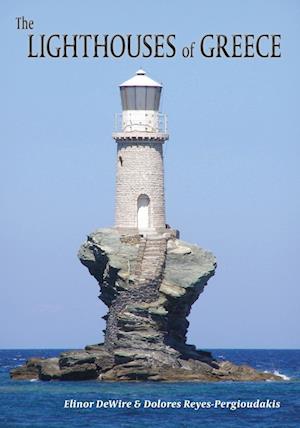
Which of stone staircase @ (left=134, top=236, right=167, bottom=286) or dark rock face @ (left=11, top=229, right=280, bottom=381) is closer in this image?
dark rock face @ (left=11, top=229, right=280, bottom=381)

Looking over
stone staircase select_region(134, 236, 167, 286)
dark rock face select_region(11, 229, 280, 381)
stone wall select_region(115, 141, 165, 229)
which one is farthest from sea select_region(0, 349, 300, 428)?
stone wall select_region(115, 141, 165, 229)

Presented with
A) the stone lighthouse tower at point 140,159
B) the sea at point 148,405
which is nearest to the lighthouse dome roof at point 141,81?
the stone lighthouse tower at point 140,159


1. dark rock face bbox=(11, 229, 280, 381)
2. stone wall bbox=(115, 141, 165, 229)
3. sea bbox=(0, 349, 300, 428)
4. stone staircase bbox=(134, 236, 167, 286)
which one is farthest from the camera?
stone wall bbox=(115, 141, 165, 229)

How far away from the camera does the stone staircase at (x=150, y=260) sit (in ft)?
265

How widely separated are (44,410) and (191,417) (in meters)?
6.32

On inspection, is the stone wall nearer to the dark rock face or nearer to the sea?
the dark rock face

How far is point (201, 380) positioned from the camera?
80562 mm

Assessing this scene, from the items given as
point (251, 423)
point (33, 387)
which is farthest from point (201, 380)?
point (251, 423)

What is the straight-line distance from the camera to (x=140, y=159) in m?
82.8

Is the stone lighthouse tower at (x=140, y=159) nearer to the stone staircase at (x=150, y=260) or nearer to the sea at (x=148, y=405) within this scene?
the stone staircase at (x=150, y=260)

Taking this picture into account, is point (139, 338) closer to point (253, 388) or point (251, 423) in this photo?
point (253, 388)

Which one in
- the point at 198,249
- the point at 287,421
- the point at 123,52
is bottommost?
the point at 287,421

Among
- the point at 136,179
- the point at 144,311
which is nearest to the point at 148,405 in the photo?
the point at 144,311

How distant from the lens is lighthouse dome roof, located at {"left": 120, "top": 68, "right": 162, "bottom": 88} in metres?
82.9
